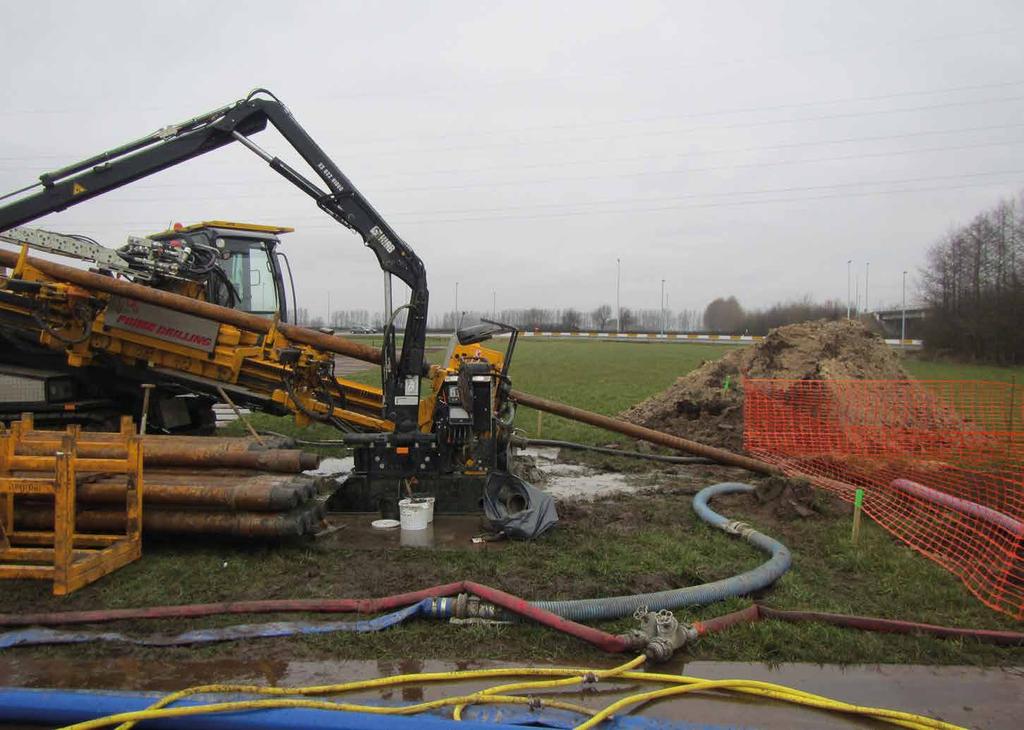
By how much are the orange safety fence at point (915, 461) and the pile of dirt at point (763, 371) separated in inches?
23.4

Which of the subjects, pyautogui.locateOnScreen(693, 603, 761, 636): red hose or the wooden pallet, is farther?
the wooden pallet

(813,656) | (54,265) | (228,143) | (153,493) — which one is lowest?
(813,656)

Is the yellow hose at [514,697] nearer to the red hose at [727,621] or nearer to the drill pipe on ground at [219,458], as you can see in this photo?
the red hose at [727,621]

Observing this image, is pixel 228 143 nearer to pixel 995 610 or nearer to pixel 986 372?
pixel 995 610

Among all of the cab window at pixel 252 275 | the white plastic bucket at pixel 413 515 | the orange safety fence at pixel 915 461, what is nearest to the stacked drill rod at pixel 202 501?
the white plastic bucket at pixel 413 515

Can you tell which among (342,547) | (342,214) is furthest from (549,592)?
(342,214)

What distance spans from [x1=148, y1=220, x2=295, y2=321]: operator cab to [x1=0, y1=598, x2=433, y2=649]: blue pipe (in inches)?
235

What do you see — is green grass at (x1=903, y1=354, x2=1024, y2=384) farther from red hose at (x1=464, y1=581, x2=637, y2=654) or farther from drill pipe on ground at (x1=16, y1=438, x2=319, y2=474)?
red hose at (x1=464, y1=581, x2=637, y2=654)

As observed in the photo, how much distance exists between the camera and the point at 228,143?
737 centimetres

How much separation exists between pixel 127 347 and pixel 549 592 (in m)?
6.30

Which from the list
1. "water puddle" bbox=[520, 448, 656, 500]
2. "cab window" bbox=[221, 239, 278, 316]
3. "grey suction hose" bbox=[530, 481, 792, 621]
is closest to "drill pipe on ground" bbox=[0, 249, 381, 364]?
"cab window" bbox=[221, 239, 278, 316]

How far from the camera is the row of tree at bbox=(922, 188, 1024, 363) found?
3912 cm

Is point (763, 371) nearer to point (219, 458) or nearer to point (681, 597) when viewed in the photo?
point (681, 597)

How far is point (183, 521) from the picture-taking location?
5832mm
